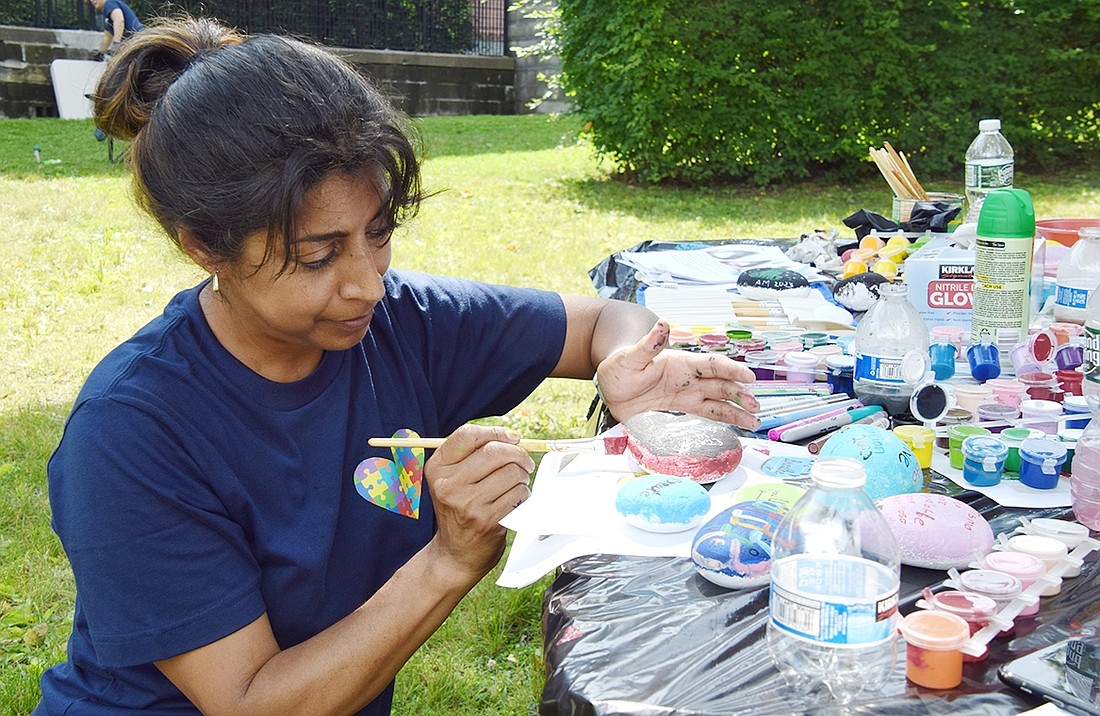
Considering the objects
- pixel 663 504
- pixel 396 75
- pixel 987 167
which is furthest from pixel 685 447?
pixel 396 75

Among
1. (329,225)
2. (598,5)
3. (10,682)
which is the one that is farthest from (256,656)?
(598,5)

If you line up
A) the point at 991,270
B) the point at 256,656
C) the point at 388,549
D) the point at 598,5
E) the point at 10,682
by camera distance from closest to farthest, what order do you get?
the point at 256,656 < the point at 388,549 < the point at 991,270 < the point at 10,682 < the point at 598,5

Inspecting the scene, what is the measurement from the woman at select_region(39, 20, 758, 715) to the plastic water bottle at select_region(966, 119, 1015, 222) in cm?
189

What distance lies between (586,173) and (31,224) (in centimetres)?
503

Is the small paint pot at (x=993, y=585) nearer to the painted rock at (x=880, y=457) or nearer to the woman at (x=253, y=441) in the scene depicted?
the painted rock at (x=880, y=457)

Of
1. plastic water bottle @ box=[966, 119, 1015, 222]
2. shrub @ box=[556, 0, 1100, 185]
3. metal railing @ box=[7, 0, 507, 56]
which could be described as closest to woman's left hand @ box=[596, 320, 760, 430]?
plastic water bottle @ box=[966, 119, 1015, 222]

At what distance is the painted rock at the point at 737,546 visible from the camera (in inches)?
49.3

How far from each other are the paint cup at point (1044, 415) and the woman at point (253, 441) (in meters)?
0.86

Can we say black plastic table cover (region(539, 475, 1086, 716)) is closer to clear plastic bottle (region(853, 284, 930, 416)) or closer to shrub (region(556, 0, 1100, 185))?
clear plastic bottle (region(853, 284, 930, 416))

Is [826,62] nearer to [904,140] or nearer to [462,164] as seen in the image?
[904,140]

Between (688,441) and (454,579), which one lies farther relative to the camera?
(688,441)

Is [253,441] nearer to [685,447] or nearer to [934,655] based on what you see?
[685,447]

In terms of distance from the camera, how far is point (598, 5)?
8.83m

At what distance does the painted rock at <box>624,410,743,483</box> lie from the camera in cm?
155
